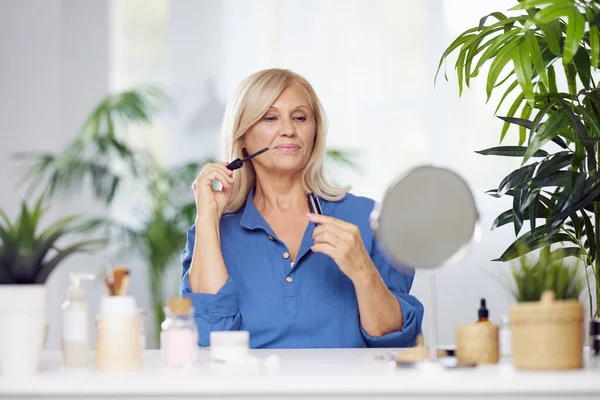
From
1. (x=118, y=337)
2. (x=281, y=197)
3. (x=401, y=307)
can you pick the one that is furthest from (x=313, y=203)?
(x=118, y=337)

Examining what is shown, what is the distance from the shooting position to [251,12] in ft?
15.6

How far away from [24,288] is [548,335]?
31.1 inches

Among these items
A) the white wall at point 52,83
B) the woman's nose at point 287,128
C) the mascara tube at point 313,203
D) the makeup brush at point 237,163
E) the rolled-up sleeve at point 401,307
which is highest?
the white wall at point 52,83

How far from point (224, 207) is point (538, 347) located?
1.17 m

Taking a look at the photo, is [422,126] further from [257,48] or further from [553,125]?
[553,125]

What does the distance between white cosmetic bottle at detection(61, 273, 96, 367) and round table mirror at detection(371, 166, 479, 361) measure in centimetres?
55

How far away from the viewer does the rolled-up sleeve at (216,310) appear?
1.99 metres

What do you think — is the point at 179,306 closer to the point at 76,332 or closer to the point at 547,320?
the point at 76,332

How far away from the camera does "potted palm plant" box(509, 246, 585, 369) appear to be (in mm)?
1179

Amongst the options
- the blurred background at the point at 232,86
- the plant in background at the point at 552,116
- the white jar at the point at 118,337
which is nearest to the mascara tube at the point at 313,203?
the plant in background at the point at 552,116

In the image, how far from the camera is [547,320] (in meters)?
1.19

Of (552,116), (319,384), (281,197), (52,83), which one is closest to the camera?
(319,384)

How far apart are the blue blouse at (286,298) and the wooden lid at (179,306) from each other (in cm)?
66

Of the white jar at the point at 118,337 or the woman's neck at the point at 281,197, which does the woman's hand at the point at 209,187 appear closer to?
the woman's neck at the point at 281,197
